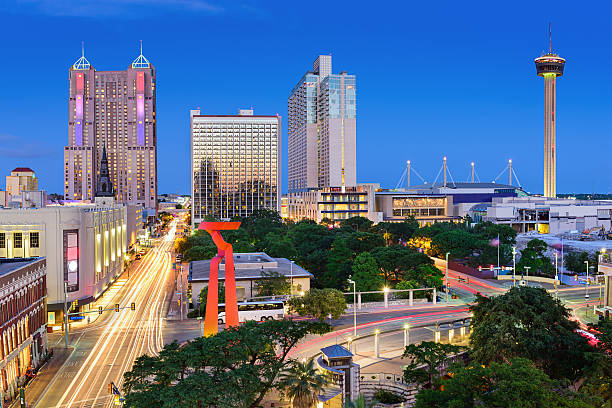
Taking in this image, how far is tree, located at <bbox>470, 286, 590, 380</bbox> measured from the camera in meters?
34.1

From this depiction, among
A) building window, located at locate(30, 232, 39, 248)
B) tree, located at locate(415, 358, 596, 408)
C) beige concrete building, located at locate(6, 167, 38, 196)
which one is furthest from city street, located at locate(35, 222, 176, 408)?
beige concrete building, located at locate(6, 167, 38, 196)

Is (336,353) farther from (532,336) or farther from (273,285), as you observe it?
(273,285)

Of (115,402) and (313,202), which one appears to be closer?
(115,402)

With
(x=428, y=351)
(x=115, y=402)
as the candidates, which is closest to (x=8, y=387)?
(x=115, y=402)

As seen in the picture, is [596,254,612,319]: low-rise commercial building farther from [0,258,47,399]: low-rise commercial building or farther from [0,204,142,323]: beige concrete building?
[0,204,142,323]: beige concrete building

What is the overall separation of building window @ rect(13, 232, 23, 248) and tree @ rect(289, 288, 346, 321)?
3345 cm

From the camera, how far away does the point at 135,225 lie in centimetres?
14650

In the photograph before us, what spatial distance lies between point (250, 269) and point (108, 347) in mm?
22772

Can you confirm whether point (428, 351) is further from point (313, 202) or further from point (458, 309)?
point (313, 202)

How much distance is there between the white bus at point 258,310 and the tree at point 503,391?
29984 millimetres

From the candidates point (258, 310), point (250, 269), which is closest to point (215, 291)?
point (258, 310)

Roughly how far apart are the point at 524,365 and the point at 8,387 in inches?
1369

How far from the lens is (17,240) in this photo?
59.6 metres

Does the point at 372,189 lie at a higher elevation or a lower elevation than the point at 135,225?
higher
